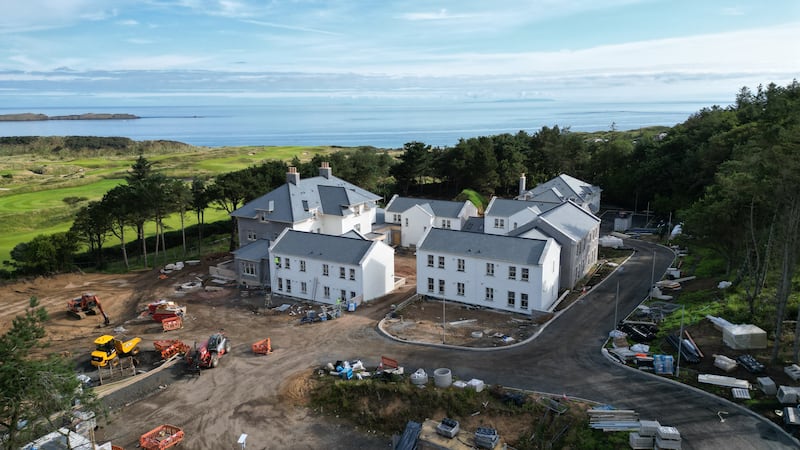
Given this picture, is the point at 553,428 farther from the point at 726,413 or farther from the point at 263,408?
the point at 263,408

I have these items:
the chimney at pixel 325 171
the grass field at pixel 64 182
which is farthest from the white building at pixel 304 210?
the grass field at pixel 64 182

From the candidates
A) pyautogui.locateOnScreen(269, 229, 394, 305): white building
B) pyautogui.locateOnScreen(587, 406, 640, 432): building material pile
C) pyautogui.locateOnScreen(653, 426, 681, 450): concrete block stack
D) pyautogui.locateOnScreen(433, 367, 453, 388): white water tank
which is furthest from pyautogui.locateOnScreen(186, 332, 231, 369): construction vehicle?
pyautogui.locateOnScreen(653, 426, 681, 450): concrete block stack

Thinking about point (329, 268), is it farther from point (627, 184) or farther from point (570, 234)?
point (627, 184)

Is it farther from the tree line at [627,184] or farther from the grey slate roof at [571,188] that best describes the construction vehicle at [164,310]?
the grey slate roof at [571,188]

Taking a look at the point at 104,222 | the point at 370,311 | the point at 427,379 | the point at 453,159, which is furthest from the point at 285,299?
the point at 453,159

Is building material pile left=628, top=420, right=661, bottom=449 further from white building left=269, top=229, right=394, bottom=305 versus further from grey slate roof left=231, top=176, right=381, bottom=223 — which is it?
grey slate roof left=231, top=176, right=381, bottom=223

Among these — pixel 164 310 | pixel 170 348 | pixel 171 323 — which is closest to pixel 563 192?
pixel 164 310
